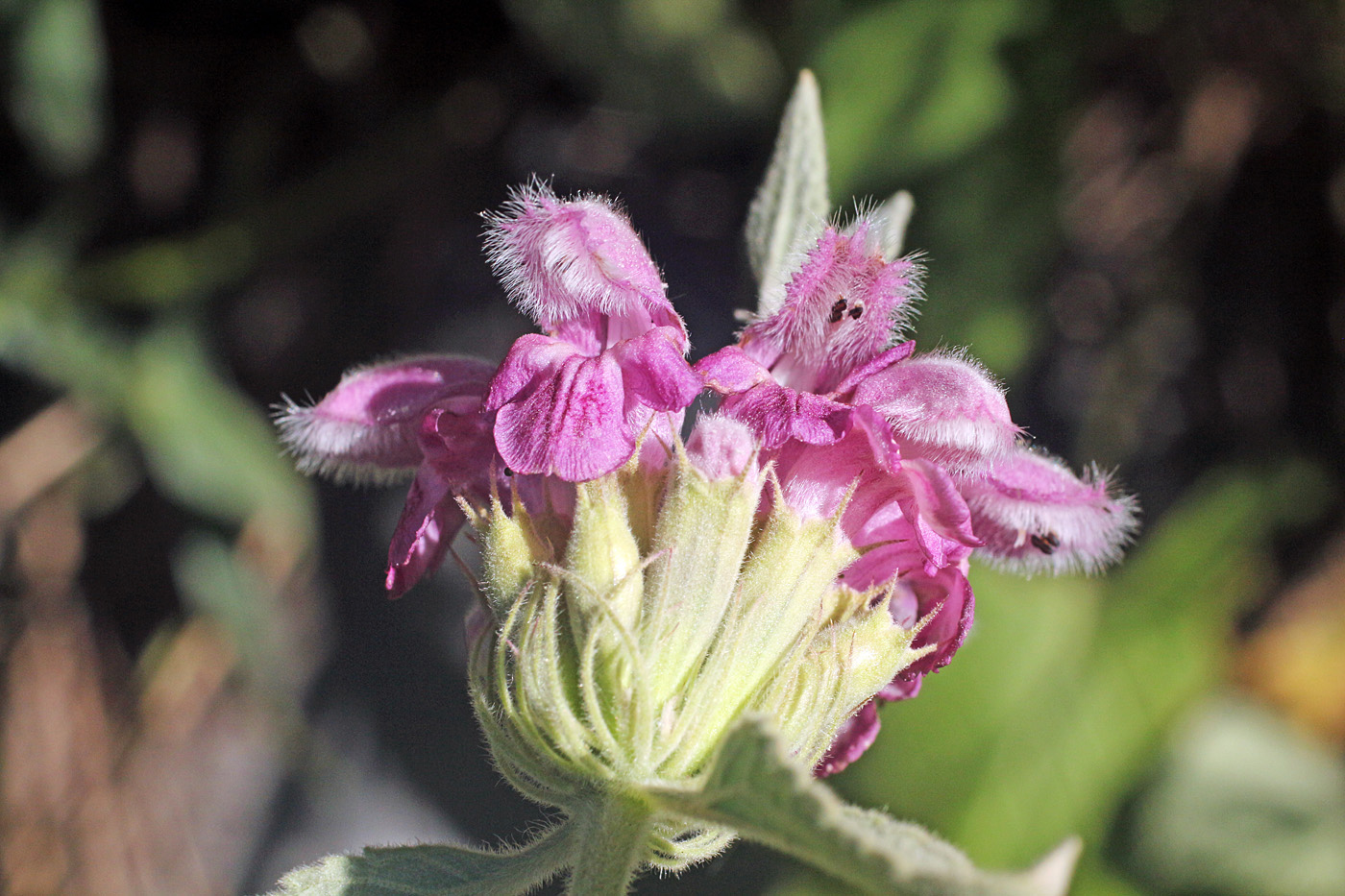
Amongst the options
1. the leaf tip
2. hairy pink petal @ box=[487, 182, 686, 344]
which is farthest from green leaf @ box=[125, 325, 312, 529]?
the leaf tip

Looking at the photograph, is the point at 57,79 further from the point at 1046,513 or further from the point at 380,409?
the point at 1046,513

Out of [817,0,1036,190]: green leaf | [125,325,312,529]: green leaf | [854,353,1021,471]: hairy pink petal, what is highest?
[817,0,1036,190]: green leaf

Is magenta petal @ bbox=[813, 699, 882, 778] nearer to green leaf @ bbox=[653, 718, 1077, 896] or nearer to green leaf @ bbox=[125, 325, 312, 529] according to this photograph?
green leaf @ bbox=[653, 718, 1077, 896]

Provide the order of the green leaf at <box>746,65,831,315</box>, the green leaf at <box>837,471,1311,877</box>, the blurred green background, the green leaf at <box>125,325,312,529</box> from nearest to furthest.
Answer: the green leaf at <box>746,65,831,315</box> < the green leaf at <box>837,471,1311,877</box> < the blurred green background < the green leaf at <box>125,325,312,529</box>

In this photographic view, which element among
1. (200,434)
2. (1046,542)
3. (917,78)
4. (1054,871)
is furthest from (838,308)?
(200,434)

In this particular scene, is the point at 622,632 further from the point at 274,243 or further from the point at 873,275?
the point at 274,243

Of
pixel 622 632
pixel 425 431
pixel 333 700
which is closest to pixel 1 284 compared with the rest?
pixel 333 700

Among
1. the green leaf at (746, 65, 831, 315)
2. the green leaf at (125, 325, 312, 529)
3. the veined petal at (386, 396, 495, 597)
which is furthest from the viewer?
the green leaf at (125, 325, 312, 529)
